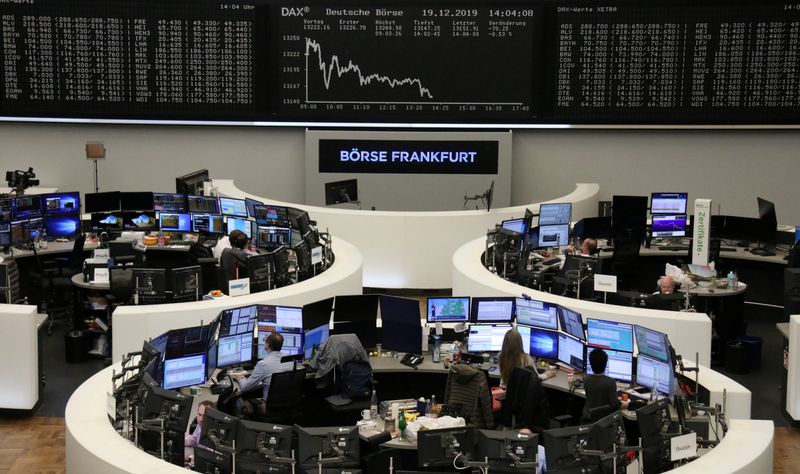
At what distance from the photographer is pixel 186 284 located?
1095cm

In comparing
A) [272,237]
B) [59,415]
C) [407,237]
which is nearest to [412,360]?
[59,415]

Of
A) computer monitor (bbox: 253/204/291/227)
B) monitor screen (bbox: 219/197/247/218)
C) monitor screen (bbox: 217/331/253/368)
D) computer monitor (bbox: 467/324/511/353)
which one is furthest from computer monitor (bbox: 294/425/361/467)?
monitor screen (bbox: 219/197/247/218)

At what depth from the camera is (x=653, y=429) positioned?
7414mm

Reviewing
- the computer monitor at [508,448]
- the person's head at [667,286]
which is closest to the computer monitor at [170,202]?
the person's head at [667,286]

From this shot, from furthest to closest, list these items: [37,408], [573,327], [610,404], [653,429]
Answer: [37,408] < [573,327] < [610,404] < [653,429]

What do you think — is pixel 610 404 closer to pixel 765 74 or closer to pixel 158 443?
pixel 158 443

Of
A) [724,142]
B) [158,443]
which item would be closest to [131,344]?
[158,443]

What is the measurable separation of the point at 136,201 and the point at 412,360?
271 inches

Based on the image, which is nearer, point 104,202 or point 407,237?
point 407,237

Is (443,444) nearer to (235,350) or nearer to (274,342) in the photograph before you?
(274,342)

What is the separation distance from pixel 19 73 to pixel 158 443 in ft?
35.2

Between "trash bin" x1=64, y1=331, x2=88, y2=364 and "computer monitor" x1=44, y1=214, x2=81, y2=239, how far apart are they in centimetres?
280

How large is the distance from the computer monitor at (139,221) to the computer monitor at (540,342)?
22.6ft

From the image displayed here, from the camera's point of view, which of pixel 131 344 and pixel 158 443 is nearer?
pixel 158 443
